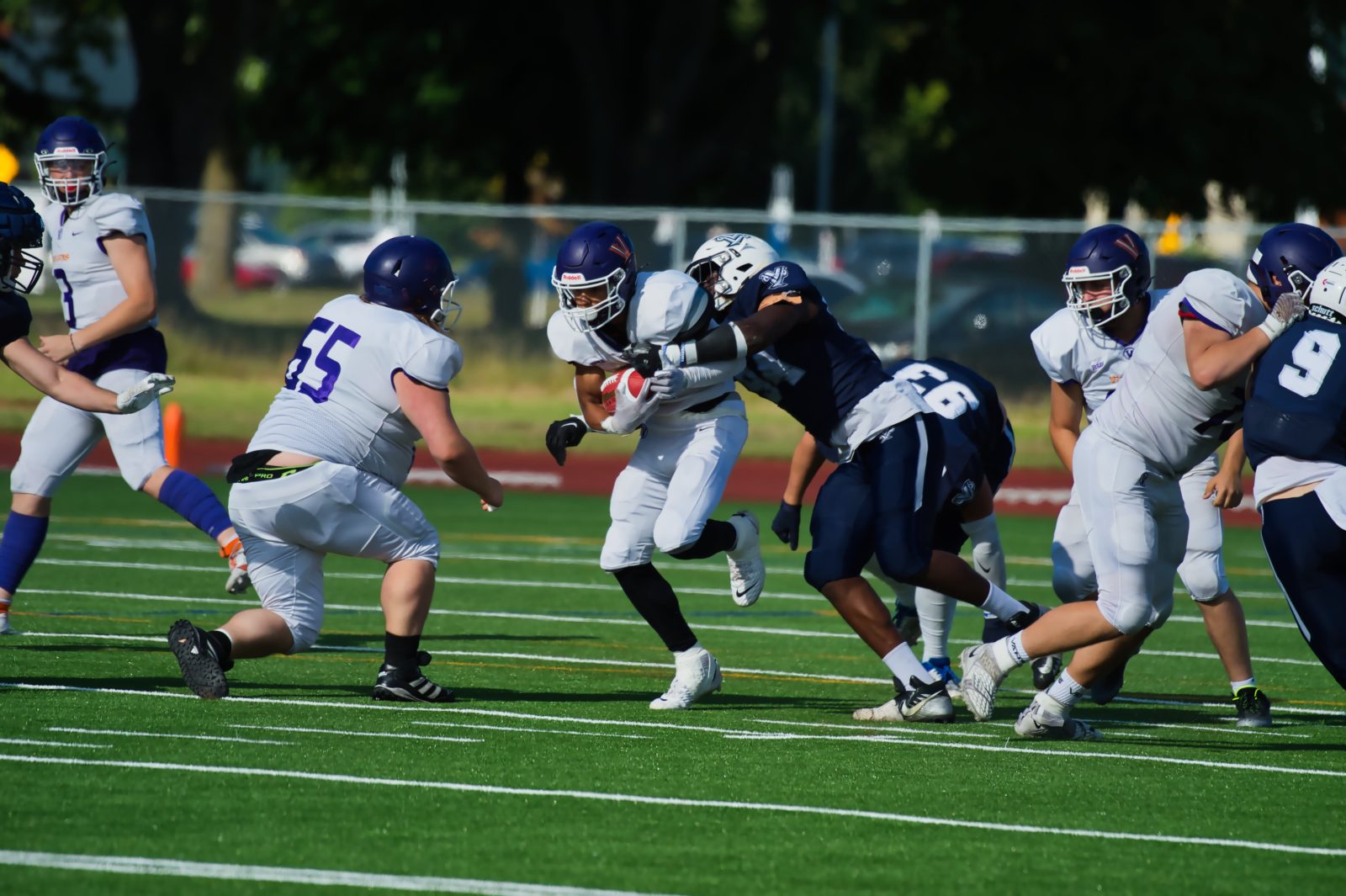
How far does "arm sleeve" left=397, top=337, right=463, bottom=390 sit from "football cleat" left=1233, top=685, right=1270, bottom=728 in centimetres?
318

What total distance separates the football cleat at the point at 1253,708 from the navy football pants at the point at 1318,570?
1039 millimetres

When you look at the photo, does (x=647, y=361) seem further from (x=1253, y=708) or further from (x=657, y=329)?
(x=1253, y=708)

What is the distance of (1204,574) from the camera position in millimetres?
7453

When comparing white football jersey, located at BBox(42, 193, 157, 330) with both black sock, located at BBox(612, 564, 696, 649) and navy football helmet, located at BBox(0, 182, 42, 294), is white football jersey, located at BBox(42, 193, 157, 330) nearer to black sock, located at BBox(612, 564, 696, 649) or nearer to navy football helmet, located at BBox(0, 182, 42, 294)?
navy football helmet, located at BBox(0, 182, 42, 294)

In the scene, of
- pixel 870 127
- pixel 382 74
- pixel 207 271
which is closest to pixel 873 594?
pixel 207 271

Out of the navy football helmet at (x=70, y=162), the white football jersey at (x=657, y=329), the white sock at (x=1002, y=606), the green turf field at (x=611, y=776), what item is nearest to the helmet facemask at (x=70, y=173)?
the navy football helmet at (x=70, y=162)

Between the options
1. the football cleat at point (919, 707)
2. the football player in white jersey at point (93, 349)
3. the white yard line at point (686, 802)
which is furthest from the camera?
the football player in white jersey at point (93, 349)

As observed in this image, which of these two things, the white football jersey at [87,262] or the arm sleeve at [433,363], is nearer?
the arm sleeve at [433,363]

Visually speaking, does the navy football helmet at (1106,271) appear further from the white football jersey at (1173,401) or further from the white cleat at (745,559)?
the white cleat at (745,559)

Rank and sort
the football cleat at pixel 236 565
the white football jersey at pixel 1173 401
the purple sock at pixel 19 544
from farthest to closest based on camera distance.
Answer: the purple sock at pixel 19 544 < the football cleat at pixel 236 565 < the white football jersey at pixel 1173 401

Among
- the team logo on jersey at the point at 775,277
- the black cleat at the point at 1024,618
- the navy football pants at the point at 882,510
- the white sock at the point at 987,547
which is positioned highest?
the team logo on jersey at the point at 775,277

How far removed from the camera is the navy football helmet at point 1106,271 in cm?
680

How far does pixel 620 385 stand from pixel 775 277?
0.70 metres

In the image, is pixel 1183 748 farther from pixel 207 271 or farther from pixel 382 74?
pixel 382 74
